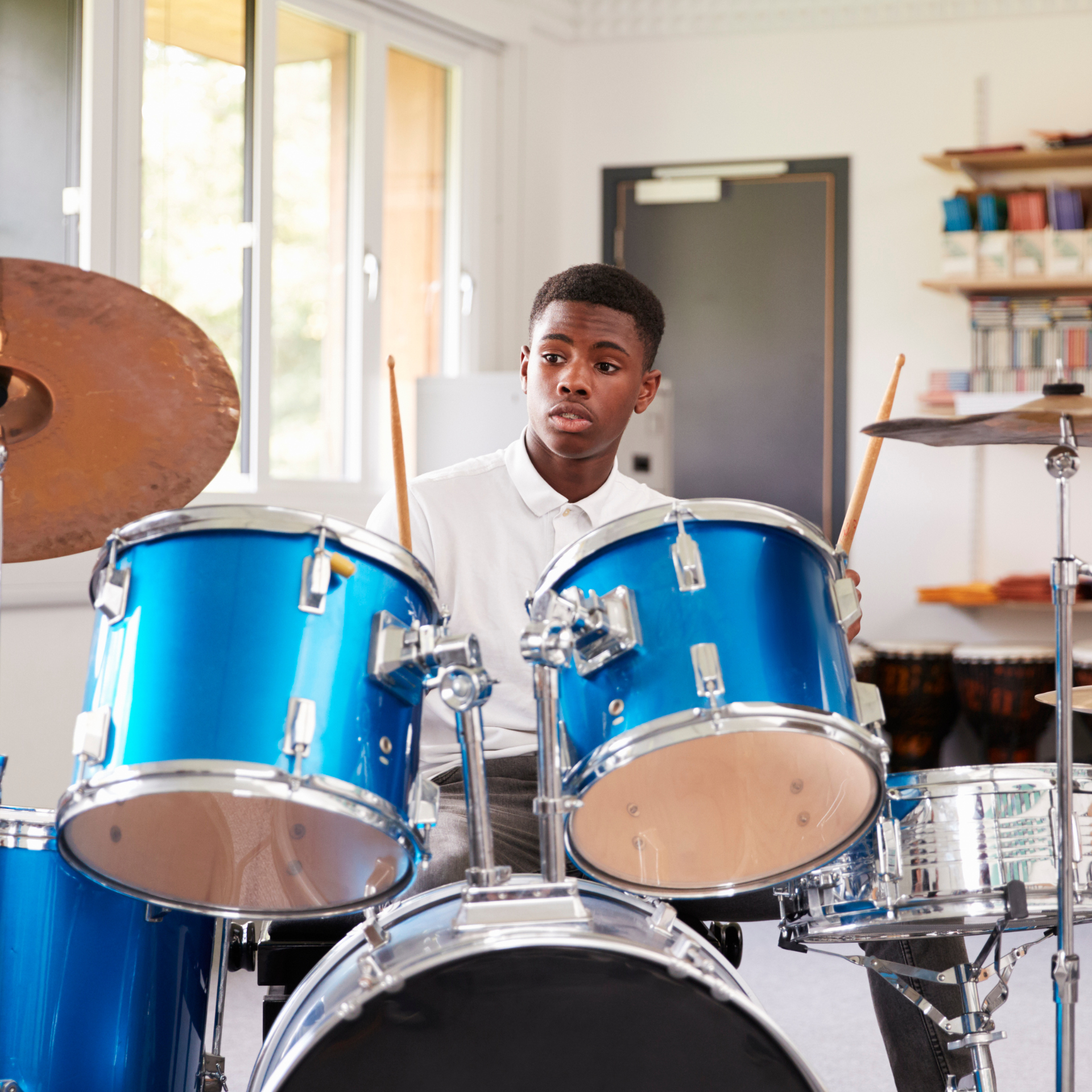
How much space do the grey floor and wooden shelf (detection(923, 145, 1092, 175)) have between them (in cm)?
231

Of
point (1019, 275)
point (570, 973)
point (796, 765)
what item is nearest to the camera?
point (570, 973)

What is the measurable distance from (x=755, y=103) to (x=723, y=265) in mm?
559

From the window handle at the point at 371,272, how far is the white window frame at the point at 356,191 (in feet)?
0.05

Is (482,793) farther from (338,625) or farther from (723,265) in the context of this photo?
(723,265)

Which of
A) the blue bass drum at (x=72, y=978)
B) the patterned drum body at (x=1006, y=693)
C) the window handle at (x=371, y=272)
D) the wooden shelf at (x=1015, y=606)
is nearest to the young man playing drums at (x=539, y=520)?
the blue bass drum at (x=72, y=978)

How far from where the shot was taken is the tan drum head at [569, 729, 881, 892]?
136 centimetres

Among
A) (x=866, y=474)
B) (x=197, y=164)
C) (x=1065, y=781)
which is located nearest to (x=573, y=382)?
(x=866, y=474)

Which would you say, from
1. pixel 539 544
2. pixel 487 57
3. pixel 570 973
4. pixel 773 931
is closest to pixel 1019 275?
pixel 487 57

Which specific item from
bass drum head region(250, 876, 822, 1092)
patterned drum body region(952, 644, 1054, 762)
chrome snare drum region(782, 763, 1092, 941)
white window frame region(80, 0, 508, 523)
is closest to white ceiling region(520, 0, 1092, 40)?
white window frame region(80, 0, 508, 523)

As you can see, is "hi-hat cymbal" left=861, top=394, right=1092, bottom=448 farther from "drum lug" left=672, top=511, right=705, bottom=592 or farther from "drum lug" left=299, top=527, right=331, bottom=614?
"drum lug" left=299, top=527, right=331, bottom=614

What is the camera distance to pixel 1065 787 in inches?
62.0

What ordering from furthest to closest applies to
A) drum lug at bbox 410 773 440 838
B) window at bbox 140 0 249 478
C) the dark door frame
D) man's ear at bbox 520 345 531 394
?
1. the dark door frame
2. window at bbox 140 0 249 478
3. man's ear at bbox 520 345 531 394
4. drum lug at bbox 410 773 440 838

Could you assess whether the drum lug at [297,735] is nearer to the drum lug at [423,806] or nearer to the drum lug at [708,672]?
the drum lug at [423,806]

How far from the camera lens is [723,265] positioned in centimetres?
453
